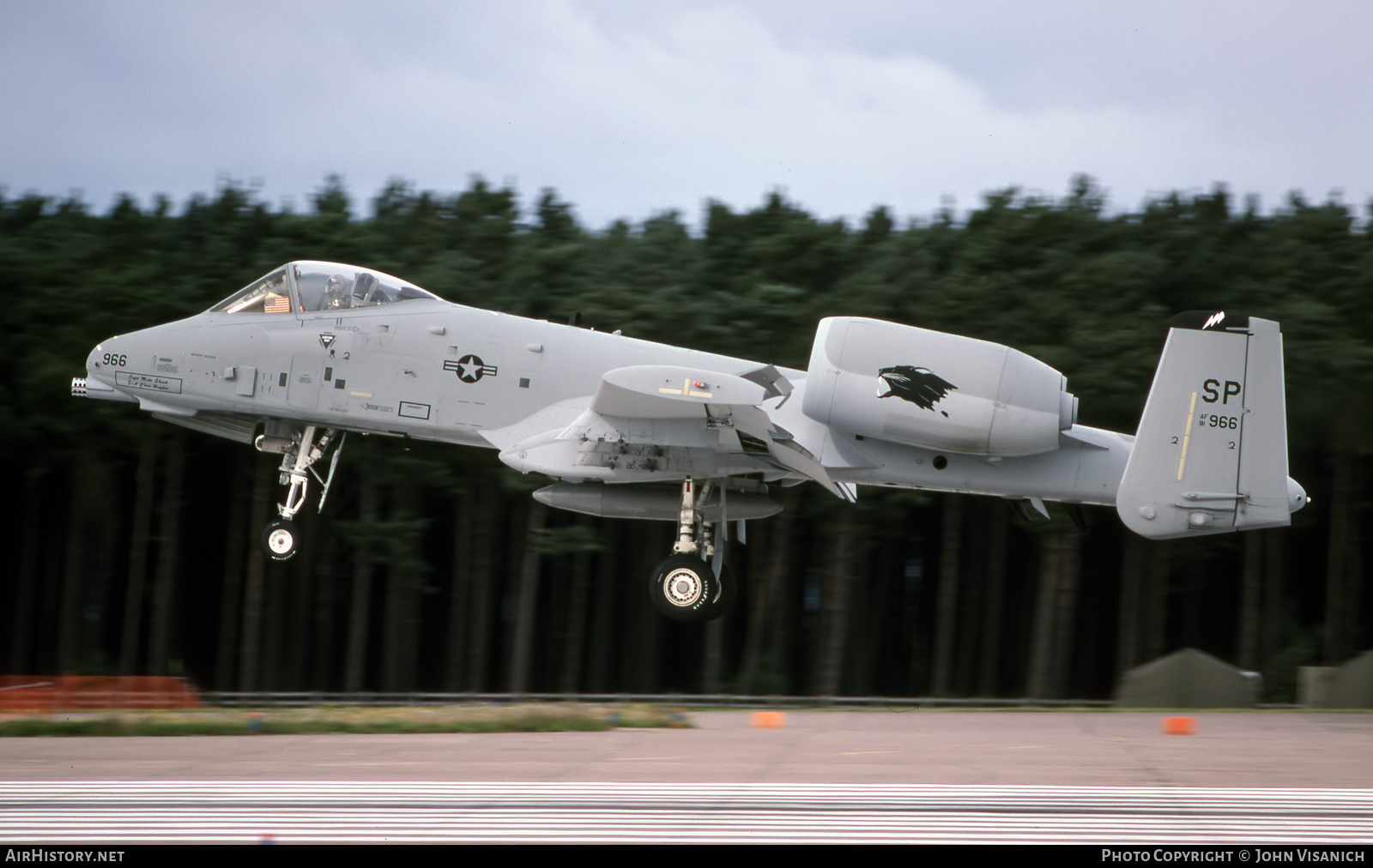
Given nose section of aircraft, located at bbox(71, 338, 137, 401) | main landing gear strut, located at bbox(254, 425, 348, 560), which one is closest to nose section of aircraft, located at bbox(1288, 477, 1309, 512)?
main landing gear strut, located at bbox(254, 425, 348, 560)

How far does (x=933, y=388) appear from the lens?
13078 millimetres

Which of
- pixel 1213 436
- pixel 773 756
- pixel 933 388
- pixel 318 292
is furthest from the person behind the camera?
pixel 318 292

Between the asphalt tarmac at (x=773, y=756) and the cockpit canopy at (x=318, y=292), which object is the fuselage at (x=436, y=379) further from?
the asphalt tarmac at (x=773, y=756)

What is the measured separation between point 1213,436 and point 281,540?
1059 centimetres

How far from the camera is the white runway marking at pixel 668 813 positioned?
7512mm

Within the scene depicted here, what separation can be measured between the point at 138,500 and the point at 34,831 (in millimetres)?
20070

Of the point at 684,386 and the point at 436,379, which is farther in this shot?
the point at 436,379

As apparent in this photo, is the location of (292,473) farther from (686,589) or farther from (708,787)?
(708,787)

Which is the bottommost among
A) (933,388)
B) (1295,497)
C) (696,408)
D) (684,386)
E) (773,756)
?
(773,756)

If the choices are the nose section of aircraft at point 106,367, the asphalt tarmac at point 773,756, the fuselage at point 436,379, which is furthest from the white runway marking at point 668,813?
the nose section of aircraft at point 106,367

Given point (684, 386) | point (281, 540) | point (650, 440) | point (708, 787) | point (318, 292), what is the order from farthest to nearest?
point (318, 292) → point (281, 540) → point (650, 440) → point (684, 386) → point (708, 787)

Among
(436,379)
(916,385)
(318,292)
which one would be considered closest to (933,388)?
(916,385)

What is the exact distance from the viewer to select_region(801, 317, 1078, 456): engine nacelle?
13039 millimetres
